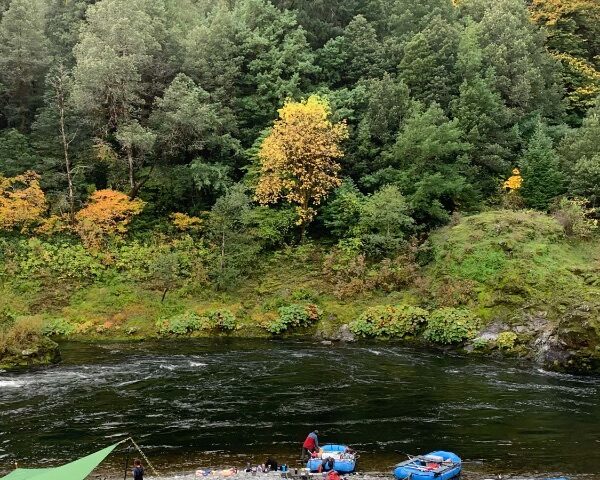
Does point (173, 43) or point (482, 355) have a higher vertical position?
point (173, 43)

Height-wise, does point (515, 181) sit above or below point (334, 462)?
above

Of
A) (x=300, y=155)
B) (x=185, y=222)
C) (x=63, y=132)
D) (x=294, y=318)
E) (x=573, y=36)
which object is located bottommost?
(x=294, y=318)

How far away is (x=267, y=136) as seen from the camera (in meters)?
48.3

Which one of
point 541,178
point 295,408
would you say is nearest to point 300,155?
point 541,178

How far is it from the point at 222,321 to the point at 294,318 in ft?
15.9

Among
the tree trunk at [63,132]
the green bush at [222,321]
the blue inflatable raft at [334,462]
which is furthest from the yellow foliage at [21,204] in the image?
the blue inflatable raft at [334,462]

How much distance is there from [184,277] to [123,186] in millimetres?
12465

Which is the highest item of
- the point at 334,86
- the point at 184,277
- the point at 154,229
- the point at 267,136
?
the point at 334,86

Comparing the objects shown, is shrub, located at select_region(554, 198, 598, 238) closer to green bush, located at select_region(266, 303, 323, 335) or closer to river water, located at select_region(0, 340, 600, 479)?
river water, located at select_region(0, 340, 600, 479)

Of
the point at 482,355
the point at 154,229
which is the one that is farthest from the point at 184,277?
the point at 482,355

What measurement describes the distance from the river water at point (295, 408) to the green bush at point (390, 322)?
10.4 feet

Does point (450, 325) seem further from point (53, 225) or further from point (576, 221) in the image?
point (53, 225)

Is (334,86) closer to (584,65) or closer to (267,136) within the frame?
(267,136)

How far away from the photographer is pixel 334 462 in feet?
64.4
